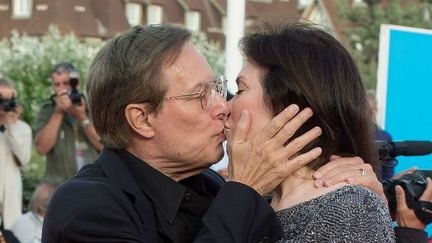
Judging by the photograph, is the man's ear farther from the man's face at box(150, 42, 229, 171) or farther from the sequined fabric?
the sequined fabric

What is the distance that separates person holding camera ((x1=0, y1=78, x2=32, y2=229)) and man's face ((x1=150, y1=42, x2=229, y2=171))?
179 inches

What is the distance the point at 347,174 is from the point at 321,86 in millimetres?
280

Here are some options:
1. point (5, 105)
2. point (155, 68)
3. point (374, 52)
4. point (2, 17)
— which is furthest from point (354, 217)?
point (374, 52)

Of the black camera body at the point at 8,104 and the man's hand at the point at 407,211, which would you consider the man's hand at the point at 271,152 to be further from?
the black camera body at the point at 8,104

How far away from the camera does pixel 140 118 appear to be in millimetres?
2953

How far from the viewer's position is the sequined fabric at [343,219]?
8.07 feet

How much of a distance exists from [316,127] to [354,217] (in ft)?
1.05

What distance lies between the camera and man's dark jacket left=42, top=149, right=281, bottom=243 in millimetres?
2580

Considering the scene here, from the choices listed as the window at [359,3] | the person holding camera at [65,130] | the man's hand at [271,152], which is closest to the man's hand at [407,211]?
the man's hand at [271,152]

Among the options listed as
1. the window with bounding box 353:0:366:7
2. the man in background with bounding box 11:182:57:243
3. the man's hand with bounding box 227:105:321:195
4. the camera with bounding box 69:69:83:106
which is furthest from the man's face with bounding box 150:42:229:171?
the window with bounding box 353:0:366:7

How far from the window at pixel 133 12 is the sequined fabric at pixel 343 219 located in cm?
846

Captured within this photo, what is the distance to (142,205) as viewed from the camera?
2752 mm

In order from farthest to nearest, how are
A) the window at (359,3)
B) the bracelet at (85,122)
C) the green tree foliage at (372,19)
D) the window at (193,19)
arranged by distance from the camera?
the window at (359,3) < the green tree foliage at (372,19) < the window at (193,19) < the bracelet at (85,122)

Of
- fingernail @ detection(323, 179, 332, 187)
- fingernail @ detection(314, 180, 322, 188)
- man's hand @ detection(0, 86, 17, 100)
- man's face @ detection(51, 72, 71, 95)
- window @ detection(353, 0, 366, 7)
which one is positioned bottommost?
man's hand @ detection(0, 86, 17, 100)
